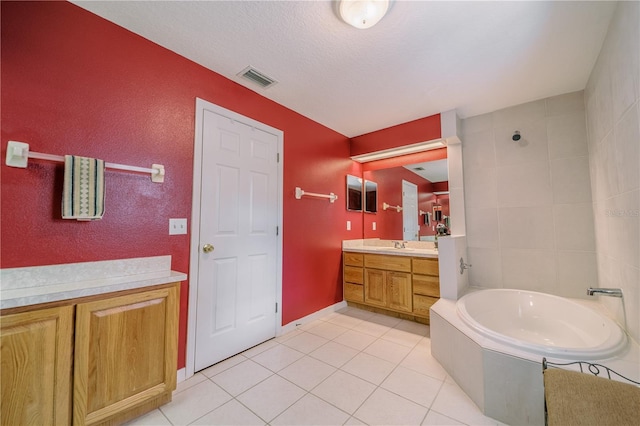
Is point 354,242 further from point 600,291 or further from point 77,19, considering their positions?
point 77,19

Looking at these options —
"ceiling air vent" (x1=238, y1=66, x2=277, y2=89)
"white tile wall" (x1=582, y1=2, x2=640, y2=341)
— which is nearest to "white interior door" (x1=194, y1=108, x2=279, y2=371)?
"ceiling air vent" (x1=238, y1=66, x2=277, y2=89)

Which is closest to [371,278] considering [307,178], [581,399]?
[307,178]

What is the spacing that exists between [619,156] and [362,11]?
1.81 meters

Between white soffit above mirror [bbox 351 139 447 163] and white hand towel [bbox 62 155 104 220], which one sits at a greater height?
white soffit above mirror [bbox 351 139 447 163]

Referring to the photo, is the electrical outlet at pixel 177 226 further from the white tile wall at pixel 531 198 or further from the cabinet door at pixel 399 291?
the white tile wall at pixel 531 198

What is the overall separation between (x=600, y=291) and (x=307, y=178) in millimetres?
2540

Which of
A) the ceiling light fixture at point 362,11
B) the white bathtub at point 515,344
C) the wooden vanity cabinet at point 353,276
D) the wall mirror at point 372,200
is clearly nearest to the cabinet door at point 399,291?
the wooden vanity cabinet at point 353,276

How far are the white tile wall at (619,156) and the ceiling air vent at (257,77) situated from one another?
7.29 feet

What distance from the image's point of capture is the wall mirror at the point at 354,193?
3488 mm

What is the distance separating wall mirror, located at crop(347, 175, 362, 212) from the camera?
3.49m

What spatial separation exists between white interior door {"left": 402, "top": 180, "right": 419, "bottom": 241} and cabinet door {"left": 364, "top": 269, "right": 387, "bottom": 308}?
2.40ft

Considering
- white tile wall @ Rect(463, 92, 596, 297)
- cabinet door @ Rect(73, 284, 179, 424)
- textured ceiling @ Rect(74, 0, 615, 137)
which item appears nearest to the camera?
cabinet door @ Rect(73, 284, 179, 424)

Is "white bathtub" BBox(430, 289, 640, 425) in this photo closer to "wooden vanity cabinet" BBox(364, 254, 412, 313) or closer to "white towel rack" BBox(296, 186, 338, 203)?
"wooden vanity cabinet" BBox(364, 254, 412, 313)

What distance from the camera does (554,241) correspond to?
93.4 inches
